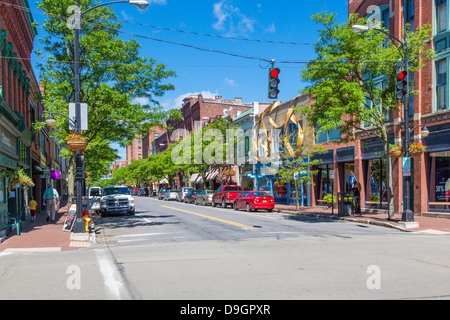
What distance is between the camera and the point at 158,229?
17.1 m

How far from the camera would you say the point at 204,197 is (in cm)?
3884

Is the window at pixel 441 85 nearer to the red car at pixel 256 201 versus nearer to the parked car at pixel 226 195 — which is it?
the red car at pixel 256 201

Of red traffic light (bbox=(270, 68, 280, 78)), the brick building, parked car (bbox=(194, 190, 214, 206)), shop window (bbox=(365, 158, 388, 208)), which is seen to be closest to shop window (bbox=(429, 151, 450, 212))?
shop window (bbox=(365, 158, 388, 208))

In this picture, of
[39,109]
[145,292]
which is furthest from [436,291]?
[39,109]

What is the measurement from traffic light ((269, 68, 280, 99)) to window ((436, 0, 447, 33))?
12223 mm

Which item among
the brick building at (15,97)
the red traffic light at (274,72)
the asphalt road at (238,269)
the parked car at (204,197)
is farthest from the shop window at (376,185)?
the brick building at (15,97)

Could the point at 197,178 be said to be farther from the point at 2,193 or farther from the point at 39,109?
the point at 2,193

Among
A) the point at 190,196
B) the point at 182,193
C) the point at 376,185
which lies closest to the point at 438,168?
the point at 376,185

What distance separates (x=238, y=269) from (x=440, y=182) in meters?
16.6

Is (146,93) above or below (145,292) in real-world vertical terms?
above

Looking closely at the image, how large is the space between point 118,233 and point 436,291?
1234cm

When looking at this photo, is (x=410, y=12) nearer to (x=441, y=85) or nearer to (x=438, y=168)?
(x=441, y=85)

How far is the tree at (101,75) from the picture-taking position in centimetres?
1820
